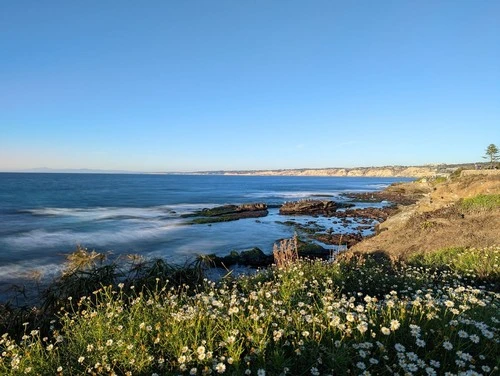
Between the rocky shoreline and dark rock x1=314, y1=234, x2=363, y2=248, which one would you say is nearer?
the rocky shoreline

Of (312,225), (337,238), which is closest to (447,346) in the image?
(337,238)

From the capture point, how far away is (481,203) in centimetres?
2008

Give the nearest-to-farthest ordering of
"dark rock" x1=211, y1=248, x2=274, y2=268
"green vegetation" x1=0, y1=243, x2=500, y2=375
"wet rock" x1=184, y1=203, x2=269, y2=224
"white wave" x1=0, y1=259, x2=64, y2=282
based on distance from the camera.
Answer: "green vegetation" x1=0, y1=243, x2=500, y2=375 → "white wave" x1=0, y1=259, x2=64, y2=282 → "dark rock" x1=211, y1=248, x2=274, y2=268 → "wet rock" x1=184, y1=203, x2=269, y2=224

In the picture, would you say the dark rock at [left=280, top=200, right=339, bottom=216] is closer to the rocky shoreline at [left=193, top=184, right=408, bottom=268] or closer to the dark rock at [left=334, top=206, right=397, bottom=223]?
the rocky shoreline at [left=193, top=184, right=408, bottom=268]

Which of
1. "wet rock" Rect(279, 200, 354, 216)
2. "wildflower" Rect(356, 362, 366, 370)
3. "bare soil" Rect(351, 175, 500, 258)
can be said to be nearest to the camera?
"wildflower" Rect(356, 362, 366, 370)

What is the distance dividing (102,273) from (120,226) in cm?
2499

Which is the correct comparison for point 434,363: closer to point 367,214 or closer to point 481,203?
point 481,203

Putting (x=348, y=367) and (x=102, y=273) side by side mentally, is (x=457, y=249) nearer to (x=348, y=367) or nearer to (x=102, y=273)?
(x=348, y=367)

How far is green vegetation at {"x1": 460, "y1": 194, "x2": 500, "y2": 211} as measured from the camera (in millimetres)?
19141

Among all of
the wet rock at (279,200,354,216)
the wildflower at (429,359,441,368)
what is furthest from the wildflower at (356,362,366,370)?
the wet rock at (279,200,354,216)

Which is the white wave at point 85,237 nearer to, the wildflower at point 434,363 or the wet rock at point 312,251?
the wet rock at point 312,251

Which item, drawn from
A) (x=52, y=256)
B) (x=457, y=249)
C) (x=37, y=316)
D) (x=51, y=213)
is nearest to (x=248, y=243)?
(x=52, y=256)

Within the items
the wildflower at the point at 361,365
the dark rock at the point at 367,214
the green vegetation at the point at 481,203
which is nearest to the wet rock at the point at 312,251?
the green vegetation at the point at 481,203

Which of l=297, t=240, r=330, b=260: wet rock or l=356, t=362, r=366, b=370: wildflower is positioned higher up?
l=356, t=362, r=366, b=370: wildflower
